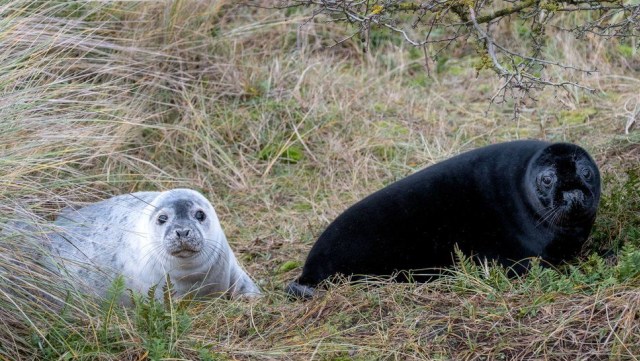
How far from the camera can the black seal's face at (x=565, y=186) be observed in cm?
491

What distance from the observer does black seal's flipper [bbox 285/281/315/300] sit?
16.8ft

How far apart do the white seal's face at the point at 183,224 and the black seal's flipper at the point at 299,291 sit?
46 centimetres

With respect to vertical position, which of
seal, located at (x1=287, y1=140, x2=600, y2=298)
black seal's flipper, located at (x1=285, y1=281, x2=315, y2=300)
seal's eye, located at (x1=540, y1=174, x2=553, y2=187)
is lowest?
black seal's flipper, located at (x1=285, y1=281, x2=315, y2=300)

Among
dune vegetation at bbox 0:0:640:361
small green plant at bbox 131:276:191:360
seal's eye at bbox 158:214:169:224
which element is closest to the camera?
small green plant at bbox 131:276:191:360

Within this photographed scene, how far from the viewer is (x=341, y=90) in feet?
26.1

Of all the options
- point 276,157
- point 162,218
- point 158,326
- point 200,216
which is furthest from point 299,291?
point 276,157

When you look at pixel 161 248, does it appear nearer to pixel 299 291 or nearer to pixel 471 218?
pixel 299 291

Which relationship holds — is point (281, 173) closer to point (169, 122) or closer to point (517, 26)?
point (169, 122)

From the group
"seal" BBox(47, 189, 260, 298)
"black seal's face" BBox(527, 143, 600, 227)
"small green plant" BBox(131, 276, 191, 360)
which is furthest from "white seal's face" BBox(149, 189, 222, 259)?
"black seal's face" BBox(527, 143, 600, 227)

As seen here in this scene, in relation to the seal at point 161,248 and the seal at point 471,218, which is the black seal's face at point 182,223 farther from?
the seal at point 471,218

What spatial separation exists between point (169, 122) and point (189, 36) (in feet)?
2.53

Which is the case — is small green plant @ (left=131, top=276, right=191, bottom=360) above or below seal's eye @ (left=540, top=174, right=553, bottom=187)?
below

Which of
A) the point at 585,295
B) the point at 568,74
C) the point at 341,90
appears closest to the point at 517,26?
the point at 568,74

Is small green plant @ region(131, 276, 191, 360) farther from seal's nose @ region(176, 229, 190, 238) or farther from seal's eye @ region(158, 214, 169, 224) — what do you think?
seal's eye @ region(158, 214, 169, 224)
